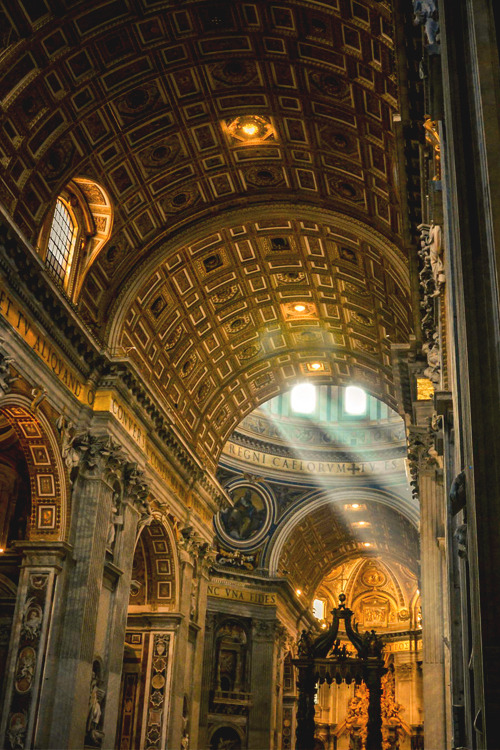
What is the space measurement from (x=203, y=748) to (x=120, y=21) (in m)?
26.0

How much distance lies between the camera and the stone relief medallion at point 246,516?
37.1m

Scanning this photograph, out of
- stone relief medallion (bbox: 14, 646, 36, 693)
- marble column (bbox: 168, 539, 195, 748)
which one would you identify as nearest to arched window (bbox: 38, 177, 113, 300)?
stone relief medallion (bbox: 14, 646, 36, 693)

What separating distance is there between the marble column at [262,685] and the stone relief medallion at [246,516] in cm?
368

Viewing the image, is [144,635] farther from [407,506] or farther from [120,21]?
[407,506]

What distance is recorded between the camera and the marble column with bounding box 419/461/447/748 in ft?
46.3

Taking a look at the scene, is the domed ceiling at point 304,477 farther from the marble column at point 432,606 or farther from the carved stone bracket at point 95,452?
the marble column at point 432,606

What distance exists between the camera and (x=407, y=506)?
38.1 meters

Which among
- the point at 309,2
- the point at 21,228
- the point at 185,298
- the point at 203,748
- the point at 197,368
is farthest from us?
the point at 203,748

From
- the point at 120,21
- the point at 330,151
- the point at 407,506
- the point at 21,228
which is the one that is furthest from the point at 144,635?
the point at 407,506

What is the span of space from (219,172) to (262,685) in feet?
75.6

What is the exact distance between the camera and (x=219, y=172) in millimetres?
18781

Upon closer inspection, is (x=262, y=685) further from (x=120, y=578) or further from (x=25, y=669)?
(x=25, y=669)

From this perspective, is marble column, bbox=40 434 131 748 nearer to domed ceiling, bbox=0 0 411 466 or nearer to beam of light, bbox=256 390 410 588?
domed ceiling, bbox=0 0 411 466

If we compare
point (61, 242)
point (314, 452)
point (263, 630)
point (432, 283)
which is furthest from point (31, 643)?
point (314, 452)
